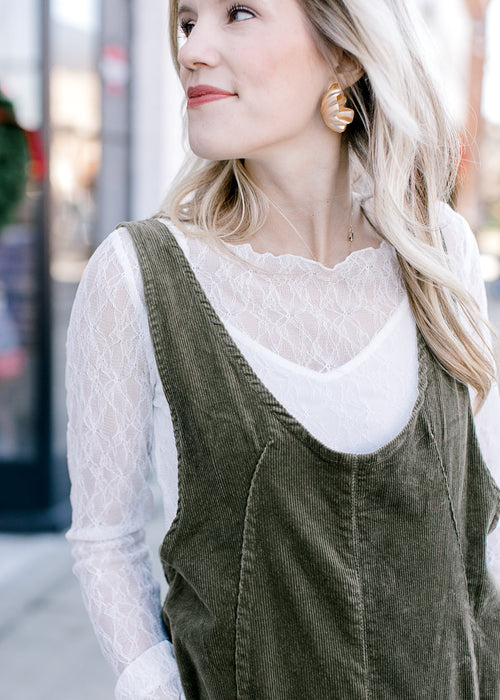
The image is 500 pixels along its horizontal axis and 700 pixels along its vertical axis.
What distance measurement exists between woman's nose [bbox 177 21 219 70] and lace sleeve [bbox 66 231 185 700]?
29 cm

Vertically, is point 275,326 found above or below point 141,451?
above

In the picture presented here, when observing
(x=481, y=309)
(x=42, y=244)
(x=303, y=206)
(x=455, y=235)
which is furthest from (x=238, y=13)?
(x=42, y=244)

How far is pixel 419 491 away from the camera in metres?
1.18

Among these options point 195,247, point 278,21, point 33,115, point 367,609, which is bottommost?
point 367,609

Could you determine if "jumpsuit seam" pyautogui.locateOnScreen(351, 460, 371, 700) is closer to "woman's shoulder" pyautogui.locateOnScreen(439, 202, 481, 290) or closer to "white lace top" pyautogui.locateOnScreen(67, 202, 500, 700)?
"white lace top" pyautogui.locateOnScreen(67, 202, 500, 700)

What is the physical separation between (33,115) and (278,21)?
297 centimetres

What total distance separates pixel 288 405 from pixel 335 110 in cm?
52

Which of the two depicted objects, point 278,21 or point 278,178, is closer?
point 278,21

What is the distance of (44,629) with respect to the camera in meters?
3.22

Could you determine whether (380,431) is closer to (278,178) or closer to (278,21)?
(278,178)

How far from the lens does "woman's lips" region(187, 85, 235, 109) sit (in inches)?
47.4

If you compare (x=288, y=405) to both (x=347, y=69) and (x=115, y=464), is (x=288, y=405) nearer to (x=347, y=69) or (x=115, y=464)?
(x=115, y=464)

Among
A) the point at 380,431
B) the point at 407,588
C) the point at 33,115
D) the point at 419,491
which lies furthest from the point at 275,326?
the point at 33,115

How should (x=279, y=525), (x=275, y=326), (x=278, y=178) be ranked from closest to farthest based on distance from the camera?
(x=279, y=525)
(x=275, y=326)
(x=278, y=178)
